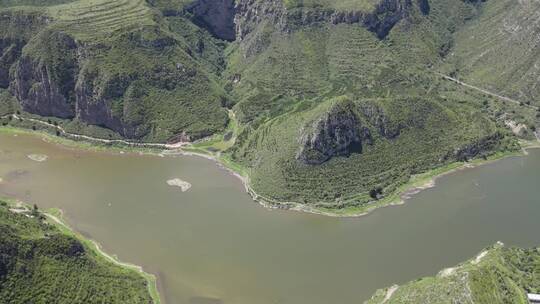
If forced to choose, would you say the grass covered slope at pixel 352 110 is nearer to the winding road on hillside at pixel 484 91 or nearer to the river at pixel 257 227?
the winding road on hillside at pixel 484 91

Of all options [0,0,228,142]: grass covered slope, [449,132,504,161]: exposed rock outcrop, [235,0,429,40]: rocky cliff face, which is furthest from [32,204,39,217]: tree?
[449,132,504,161]: exposed rock outcrop

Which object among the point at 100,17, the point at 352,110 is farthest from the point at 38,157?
the point at 352,110

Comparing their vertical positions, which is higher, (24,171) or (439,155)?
(439,155)

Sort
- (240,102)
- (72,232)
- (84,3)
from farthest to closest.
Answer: (84,3) < (240,102) < (72,232)

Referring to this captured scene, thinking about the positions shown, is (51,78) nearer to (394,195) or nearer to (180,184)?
(180,184)

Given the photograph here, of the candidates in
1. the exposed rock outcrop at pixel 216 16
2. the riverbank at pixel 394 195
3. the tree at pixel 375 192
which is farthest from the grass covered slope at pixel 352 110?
the exposed rock outcrop at pixel 216 16

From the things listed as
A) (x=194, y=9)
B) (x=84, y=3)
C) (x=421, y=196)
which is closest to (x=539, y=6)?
(x=421, y=196)

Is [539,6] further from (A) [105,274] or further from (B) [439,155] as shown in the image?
(A) [105,274]
